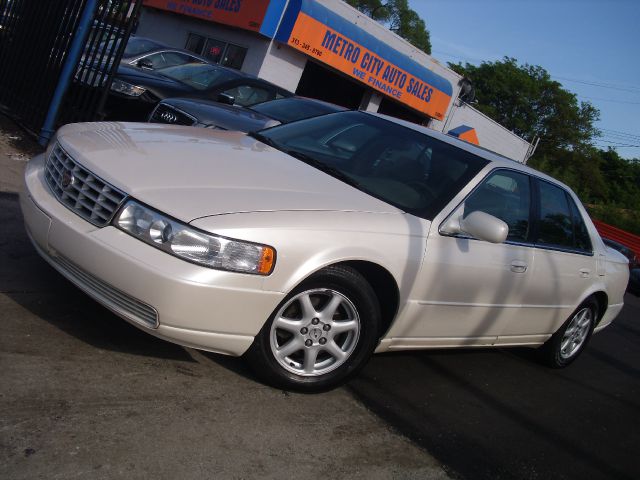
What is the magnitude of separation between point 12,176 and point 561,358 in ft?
17.0

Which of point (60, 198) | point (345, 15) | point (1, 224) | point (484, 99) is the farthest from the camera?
point (484, 99)

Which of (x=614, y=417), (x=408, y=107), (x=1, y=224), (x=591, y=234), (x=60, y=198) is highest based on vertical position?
(x=408, y=107)

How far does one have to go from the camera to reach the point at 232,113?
7.25 m

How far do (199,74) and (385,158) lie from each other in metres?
5.87

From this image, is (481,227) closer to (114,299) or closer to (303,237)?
(303,237)

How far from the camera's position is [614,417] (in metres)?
5.12

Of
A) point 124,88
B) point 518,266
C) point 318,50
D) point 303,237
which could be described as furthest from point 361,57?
point 303,237

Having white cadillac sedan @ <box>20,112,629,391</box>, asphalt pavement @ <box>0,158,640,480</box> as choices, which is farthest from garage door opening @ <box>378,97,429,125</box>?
asphalt pavement @ <box>0,158,640,480</box>

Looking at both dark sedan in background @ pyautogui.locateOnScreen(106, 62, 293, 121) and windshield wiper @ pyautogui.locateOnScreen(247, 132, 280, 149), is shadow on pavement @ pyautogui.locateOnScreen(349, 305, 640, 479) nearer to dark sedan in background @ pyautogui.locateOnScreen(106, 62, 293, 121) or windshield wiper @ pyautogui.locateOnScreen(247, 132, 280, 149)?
windshield wiper @ pyautogui.locateOnScreen(247, 132, 280, 149)

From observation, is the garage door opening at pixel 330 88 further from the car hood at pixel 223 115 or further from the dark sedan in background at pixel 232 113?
the car hood at pixel 223 115

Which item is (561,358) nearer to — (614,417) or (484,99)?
(614,417)

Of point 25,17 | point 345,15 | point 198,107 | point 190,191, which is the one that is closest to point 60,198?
point 190,191

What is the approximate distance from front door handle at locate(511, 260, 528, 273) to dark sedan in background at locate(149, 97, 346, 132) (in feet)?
8.96

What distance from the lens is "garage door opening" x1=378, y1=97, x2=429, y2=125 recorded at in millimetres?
24653
